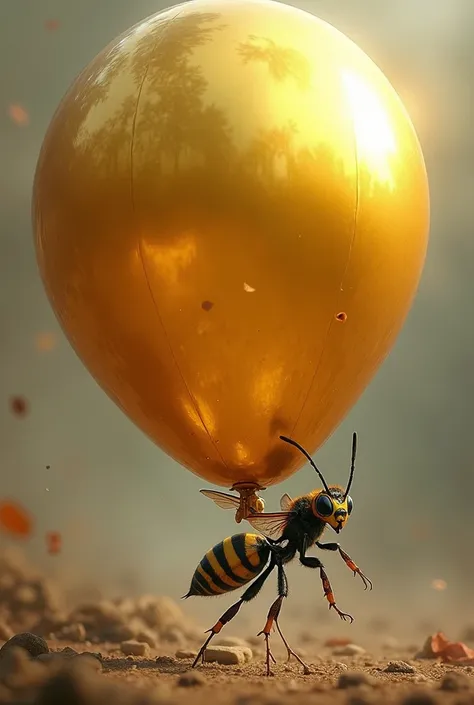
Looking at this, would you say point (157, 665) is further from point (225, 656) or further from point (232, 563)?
point (232, 563)

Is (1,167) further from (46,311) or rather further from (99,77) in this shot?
(99,77)

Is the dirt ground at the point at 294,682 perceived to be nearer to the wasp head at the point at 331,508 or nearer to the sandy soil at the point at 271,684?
the sandy soil at the point at 271,684

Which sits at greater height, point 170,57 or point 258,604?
point 170,57

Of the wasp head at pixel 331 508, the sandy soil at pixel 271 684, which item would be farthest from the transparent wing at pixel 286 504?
the sandy soil at pixel 271 684

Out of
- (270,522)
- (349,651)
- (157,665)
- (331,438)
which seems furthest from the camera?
(331,438)

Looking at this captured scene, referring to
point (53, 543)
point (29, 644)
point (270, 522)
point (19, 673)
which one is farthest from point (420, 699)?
point (53, 543)

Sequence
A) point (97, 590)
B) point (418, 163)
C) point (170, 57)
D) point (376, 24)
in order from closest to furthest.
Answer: point (170, 57), point (418, 163), point (97, 590), point (376, 24)

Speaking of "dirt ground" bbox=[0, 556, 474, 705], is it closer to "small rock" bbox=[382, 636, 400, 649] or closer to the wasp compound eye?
"small rock" bbox=[382, 636, 400, 649]

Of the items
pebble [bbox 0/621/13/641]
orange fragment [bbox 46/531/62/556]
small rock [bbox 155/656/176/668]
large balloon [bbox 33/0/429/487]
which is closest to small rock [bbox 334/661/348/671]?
small rock [bbox 155/656/176/668]

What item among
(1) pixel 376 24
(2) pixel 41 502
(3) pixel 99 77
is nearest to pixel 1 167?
(2) pixel 41 502
